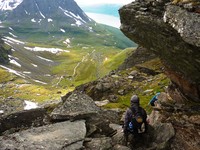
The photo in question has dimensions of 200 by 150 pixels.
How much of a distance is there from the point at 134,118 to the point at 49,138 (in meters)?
6.66

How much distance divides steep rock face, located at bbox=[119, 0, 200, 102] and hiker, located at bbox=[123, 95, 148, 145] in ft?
12.6

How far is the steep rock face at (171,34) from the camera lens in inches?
764

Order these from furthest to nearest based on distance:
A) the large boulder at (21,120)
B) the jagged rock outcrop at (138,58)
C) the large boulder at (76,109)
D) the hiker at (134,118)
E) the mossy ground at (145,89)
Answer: the jagged rock outcrop at (138,58) → the mossy ground at (145,89) → the large boulder at (21,120) → the large boulder at (76,109) → the hiker at (134,118)

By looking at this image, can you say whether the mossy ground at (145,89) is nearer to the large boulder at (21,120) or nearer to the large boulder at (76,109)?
the large boulder at (21,120)

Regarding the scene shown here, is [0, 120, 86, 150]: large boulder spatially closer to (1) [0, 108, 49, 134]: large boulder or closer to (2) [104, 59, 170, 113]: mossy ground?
(1) [0, 108, 49, 134]: large boulder

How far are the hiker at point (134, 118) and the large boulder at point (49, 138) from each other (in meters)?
3.53

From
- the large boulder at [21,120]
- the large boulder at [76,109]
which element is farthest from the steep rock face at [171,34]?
the large boulder at [21,120]

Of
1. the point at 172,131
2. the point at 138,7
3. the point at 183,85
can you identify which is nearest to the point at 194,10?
the point at 138,7

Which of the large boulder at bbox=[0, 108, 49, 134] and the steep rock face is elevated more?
the steep rock face

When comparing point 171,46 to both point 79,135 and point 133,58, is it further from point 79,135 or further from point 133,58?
point 133,58

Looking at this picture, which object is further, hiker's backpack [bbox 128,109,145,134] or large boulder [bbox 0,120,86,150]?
hiker's backpack [bbox 128,109,145,134]

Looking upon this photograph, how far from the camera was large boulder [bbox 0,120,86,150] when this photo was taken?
23.3 m

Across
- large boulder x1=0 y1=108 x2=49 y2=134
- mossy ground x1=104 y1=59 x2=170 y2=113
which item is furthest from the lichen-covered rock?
mossy ground x1=104 y1=59 x2=170 y2=113

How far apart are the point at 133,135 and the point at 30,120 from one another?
43.1ft
